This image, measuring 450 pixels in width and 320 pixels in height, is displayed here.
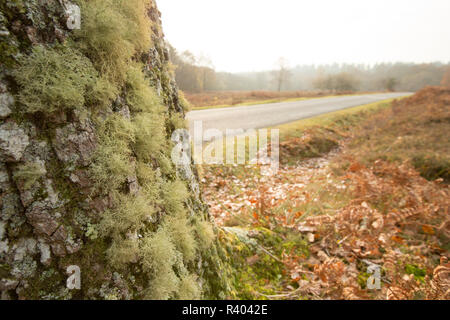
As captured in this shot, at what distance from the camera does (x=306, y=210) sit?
14.9 feet

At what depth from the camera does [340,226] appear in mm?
3943

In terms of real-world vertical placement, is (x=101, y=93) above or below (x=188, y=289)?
above

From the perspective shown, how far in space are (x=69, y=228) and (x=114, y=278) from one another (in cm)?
40

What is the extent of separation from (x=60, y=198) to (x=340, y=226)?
4142 mm

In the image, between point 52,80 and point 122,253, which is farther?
point 122,253

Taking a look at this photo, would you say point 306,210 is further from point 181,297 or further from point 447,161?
point 447,161

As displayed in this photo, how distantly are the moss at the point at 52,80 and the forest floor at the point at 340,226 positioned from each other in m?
1.79

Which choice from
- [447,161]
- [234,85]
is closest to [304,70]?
[234,85]

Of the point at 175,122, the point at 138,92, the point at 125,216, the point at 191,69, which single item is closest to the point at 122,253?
the point at 125,216

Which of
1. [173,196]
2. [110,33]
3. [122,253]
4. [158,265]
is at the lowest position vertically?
[158,265]

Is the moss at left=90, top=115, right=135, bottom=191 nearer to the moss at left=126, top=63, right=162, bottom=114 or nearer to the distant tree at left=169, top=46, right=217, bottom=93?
the moss at left=126, top=63, right=162, bottom=114

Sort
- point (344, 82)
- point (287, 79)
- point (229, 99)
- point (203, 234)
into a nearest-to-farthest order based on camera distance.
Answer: point (203, 234), point (229, 99), point (344, 82), point (287, 79)

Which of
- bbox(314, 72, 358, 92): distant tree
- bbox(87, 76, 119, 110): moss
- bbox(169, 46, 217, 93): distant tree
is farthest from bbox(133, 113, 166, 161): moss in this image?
bbox(314, 72, 358, 92): distant tree

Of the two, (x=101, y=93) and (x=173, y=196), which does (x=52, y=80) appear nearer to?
(x=101, y=93)
